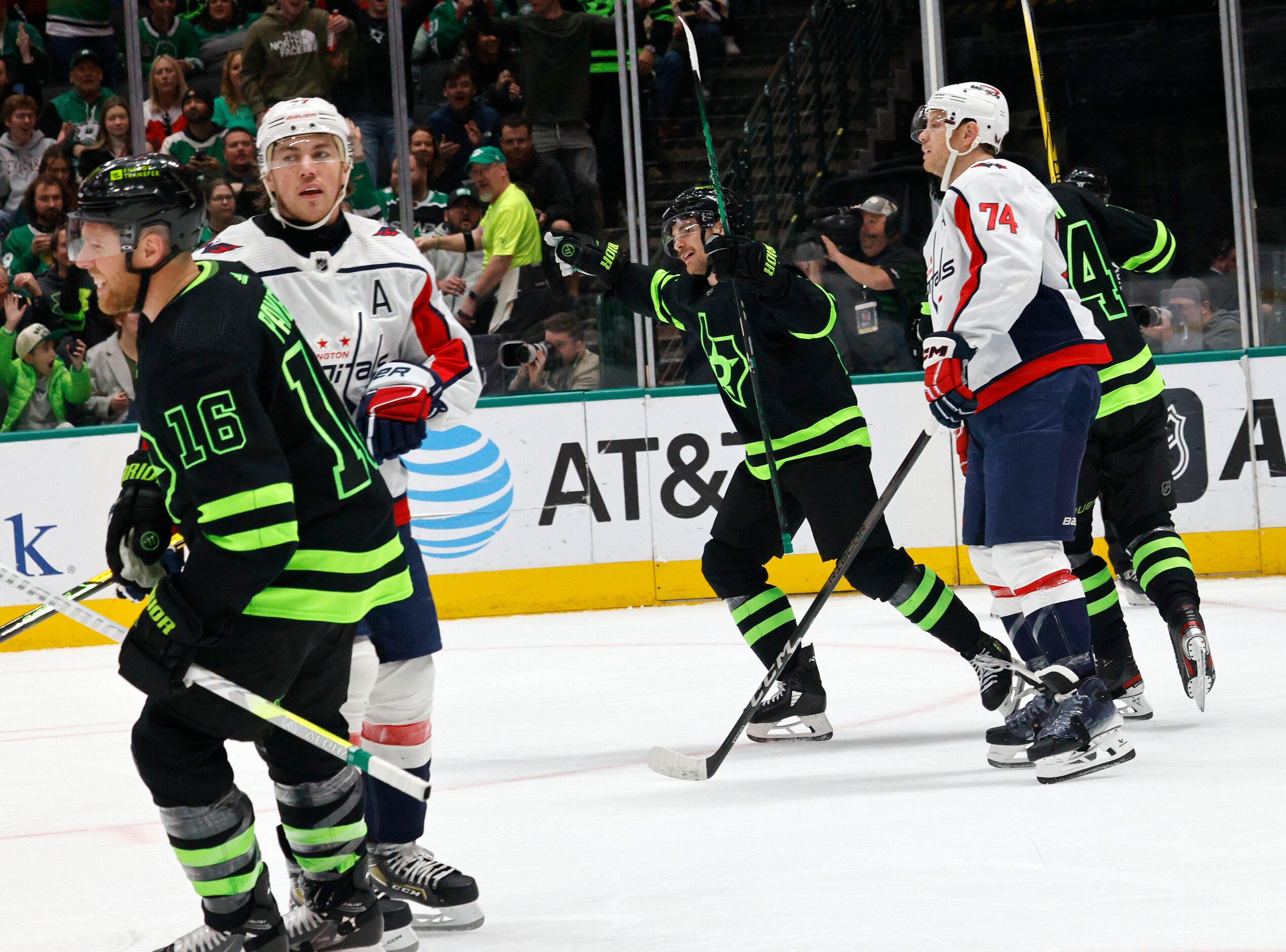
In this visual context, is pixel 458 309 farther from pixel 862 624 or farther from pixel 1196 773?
pixel 1196 773

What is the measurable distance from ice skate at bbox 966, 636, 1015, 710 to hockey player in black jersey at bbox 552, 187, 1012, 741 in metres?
0.09

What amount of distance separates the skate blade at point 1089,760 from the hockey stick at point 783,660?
612 millimetres

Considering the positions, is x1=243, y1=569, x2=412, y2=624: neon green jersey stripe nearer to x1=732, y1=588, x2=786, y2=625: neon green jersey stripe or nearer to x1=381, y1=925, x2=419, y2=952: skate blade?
x1=381, y1=925, x2=419, y2=952: skate blade

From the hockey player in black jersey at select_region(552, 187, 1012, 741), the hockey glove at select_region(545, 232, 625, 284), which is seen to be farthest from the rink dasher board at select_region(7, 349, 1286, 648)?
the hockey player in black jersey at select_region(552, 187, 1012, 741)

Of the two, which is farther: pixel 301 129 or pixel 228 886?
pixel 301 129

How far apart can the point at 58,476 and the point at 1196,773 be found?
15.8 ft

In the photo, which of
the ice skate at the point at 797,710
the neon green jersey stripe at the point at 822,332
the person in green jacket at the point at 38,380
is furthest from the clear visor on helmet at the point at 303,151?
the person in green jacket at the point at 38,380

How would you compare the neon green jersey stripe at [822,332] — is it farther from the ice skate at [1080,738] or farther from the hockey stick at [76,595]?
the hockey stick at [76,595]

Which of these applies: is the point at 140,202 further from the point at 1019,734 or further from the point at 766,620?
the point at 766,620

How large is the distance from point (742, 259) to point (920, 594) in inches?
36.5

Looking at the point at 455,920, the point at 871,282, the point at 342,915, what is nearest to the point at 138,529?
the point at 342,915

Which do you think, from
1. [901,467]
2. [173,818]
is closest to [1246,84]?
[901,467]

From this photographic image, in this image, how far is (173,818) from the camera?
6.40 ft

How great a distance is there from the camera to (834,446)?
3898mm
